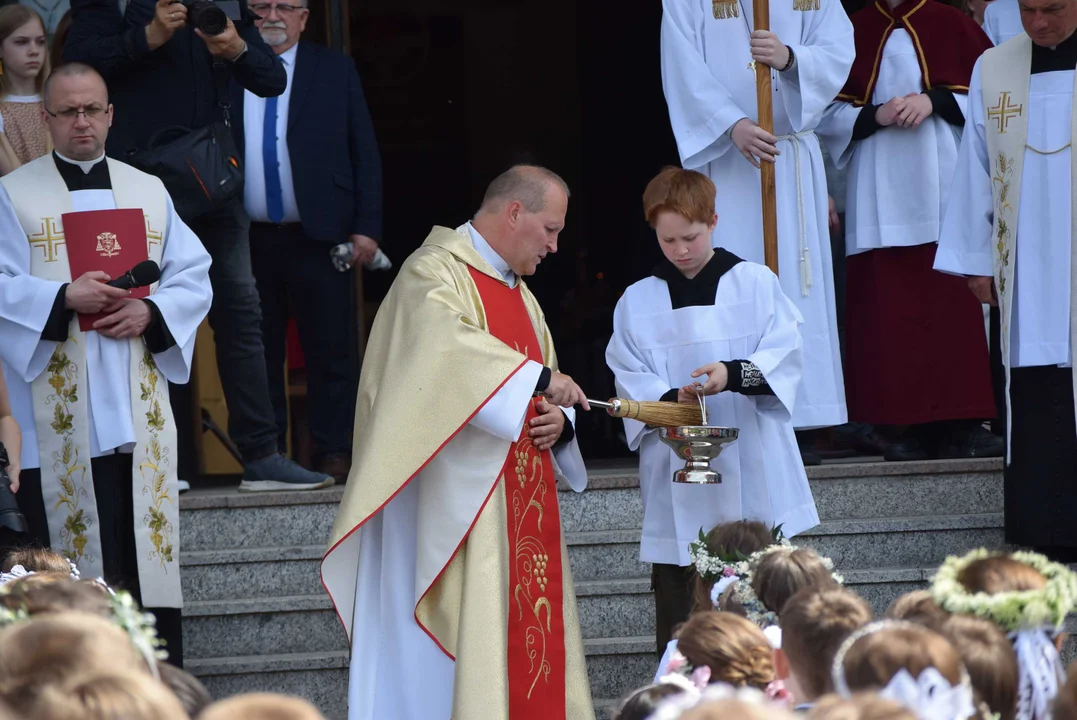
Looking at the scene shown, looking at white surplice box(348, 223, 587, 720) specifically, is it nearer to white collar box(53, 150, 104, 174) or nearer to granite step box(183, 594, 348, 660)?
granite step box(183, 594, 348, 660)

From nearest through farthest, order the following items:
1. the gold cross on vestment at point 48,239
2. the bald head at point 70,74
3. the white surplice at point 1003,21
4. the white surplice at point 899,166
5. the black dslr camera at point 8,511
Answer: the black dslr camera at point 8,511 → the bald head at point 70,74 → the gold cross on vestment at point 48,239 → the white surplice at point 899,166 → the white surplice at point 1003,21

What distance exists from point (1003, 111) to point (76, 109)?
3560 millimetres

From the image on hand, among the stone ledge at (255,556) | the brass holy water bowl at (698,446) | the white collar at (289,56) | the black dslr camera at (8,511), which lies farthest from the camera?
the white collar at (289,56)

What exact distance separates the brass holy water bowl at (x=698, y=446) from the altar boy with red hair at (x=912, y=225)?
2.19 metres

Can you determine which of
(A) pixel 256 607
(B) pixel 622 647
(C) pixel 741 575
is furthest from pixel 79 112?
(C) pixel 741 575

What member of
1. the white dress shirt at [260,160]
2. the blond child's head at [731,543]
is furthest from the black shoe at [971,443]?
the white dress shirt at [260,160]

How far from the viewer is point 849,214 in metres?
7.15

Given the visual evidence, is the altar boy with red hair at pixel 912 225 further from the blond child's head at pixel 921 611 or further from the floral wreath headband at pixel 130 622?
the floral wreath headband at pixel 130 622

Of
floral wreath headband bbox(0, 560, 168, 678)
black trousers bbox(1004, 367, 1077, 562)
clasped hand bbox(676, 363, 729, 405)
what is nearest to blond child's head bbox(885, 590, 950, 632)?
floral wreath headband bbox(0, 560, 168, 678)

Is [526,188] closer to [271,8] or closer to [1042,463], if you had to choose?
[1042,463]

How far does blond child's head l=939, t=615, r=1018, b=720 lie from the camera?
264 cm

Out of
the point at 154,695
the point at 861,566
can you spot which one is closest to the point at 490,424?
the point at 861,566

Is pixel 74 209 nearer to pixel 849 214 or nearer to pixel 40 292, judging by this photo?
pixel 40 292

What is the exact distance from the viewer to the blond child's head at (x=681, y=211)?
16.4 feet
